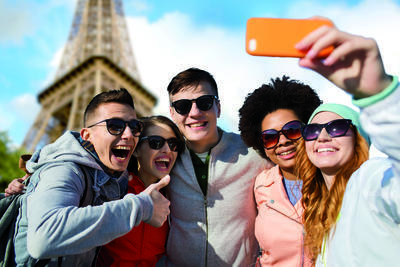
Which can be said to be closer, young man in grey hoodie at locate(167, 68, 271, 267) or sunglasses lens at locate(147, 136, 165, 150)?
young man in grey hoodie at locate(167, 68, 271, 267)

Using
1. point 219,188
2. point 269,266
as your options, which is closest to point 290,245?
point 269,266

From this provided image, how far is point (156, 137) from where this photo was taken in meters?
3.34

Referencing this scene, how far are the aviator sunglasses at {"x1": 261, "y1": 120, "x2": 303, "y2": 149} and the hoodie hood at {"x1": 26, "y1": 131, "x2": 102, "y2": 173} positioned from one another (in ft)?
5.30

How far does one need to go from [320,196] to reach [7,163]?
2195cm

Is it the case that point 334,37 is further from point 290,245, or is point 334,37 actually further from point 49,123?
point 49,123

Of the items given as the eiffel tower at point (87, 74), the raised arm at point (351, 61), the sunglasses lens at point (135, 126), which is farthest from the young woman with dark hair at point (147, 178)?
the eiffel tower at point (87, 74)

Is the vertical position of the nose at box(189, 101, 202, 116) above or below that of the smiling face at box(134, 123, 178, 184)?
above

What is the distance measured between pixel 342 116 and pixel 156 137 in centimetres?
182

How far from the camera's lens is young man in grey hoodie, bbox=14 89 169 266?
1.79 m

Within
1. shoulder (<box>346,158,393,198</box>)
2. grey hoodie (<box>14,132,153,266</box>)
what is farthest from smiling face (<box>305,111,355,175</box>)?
grey hoodie (<box>14,132,153,266</box>)

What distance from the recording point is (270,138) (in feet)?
10.4

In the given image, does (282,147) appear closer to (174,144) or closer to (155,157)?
(174,144)

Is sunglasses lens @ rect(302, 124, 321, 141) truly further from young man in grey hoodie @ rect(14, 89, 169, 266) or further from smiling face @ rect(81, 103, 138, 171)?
smiling face @ rect(81, 103, 138, 171)

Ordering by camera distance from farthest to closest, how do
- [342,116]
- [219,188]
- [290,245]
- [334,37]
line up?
1. [219,188]
2. [290,245]
3. [342,116]
4. [334,37]
